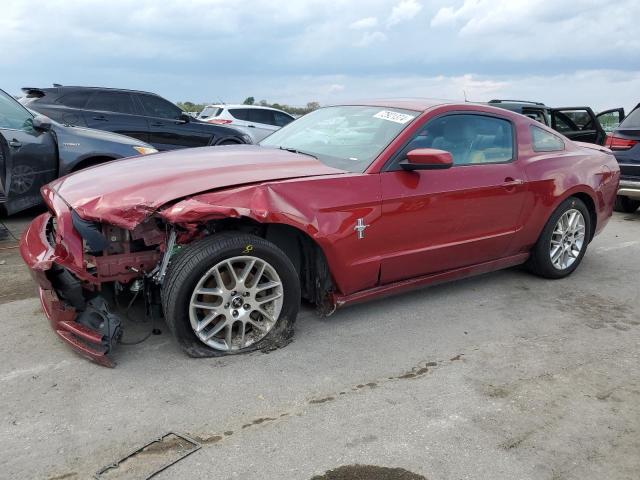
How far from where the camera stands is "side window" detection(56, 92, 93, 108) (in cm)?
909

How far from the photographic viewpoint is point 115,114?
942 cm

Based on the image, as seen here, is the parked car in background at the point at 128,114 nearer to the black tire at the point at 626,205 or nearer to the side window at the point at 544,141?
the side window at the point at 544,141

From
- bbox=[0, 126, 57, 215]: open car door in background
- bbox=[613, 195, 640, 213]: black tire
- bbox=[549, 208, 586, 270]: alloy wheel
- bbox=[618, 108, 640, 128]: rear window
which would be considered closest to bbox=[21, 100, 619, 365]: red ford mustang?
bbox=[549, 208, 586, 270]: alloy wheel

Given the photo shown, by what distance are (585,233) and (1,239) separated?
18.9ft

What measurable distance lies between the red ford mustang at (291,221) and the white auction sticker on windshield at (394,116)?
0.01 m

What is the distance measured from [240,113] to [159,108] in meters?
5.15

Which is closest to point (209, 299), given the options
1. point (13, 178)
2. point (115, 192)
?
point (115, 192)

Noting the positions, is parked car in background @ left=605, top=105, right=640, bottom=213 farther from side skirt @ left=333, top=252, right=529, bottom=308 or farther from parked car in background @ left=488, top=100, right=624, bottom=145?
side skirt @ left=333, top=252, right=529, bottom=308

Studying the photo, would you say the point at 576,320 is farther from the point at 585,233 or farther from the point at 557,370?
the point at 585,233

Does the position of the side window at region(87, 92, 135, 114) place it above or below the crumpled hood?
above

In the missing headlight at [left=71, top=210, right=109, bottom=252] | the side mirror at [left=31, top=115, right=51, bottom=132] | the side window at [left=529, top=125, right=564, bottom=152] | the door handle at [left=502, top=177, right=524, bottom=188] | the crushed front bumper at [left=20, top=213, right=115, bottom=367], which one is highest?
the side window at [left=529, top=125, right=564, bottom=152]

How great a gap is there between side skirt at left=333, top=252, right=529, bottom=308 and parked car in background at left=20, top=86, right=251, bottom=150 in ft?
22.2

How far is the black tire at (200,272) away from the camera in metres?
3.14

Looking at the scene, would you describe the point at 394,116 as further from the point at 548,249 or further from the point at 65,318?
the point at 65,318
